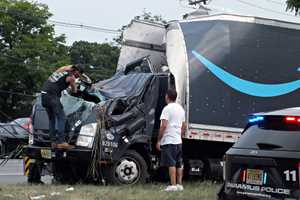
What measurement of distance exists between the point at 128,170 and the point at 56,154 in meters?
1.33

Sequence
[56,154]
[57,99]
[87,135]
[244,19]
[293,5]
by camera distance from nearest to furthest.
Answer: [87,135] < [56,154] < [57,99] < [244,19] < [293,5]

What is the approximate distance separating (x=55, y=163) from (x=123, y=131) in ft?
5.70

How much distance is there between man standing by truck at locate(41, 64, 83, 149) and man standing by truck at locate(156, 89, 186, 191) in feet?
5.69

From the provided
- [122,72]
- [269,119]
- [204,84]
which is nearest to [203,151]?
[204,84]

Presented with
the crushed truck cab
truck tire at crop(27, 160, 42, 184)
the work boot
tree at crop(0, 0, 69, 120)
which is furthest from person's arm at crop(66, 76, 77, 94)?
tree at crop(0, 0, 69, 120)

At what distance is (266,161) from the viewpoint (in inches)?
253

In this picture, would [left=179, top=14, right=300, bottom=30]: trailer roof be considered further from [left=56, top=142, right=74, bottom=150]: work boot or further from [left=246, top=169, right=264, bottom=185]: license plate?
[left=246, top=169, right=264, bottom=185]: license plate

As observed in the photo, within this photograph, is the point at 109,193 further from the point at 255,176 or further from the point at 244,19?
the point at 244,19

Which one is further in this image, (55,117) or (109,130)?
(55,117)

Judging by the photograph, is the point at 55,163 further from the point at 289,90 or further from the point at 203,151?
the point at 289,90

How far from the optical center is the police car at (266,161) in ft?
20.5

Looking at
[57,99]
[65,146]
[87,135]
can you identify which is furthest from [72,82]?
[65,146]

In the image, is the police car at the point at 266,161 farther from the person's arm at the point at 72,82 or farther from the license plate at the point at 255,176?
the person's arm at the point at 72,82

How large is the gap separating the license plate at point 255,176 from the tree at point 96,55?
49.7m
